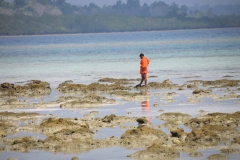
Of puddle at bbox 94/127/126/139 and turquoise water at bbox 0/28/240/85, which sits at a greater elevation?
turquoise water at bbox 0/28/240/85

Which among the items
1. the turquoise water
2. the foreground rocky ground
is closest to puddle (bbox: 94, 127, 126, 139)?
the foreground rocky ground

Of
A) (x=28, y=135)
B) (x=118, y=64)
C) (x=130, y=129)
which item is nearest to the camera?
(x=130, y=129)

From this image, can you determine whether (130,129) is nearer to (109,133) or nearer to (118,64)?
(109,133)

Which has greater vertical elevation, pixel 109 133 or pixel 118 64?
pixel 118 64

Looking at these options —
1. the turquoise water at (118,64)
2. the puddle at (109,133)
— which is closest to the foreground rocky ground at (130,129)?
the puddle at (109,133)

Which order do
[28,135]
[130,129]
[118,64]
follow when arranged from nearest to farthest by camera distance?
[130,129] → [28,135] → [118,64]

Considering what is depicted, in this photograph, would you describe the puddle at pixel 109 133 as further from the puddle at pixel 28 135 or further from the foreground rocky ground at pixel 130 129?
the puddle at pixel 28 135

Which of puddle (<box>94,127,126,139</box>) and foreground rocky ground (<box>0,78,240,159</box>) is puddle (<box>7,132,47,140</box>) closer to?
foreground rocky ground (<box>0,78,240,159</box>)

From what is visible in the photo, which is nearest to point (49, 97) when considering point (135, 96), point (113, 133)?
point (135, 96)

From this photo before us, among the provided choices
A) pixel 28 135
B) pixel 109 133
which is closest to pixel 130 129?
pixel 109 133

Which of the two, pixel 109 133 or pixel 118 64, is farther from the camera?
pixel 118 64

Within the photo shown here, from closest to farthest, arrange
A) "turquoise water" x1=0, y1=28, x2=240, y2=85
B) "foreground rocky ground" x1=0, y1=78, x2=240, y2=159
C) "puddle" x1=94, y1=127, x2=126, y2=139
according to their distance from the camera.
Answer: "foreground rocky ground" x1=0, y1=78, x2=240, y2=159, "puddle" x1=94, y1=127, x2=126, y2=139, "turquoise water" x1=0, y1=28, x2=240, y2=85

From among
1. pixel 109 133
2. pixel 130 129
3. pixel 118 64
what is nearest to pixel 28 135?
pixel 109 133

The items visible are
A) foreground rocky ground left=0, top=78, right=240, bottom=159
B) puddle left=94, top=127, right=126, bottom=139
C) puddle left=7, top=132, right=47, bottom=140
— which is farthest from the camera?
puddle left=7, top=132, right=47, bottom=140
